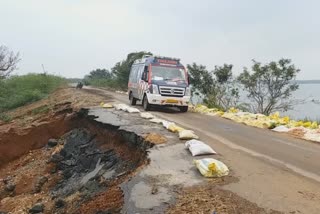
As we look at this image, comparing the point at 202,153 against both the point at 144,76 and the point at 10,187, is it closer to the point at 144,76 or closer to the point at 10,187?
the point at 10,187

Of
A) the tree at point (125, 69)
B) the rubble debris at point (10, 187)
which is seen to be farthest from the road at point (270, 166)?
the tree at point (125, 69)

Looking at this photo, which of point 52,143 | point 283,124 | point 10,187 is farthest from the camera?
point 52,143

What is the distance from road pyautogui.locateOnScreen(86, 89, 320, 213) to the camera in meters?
5.70

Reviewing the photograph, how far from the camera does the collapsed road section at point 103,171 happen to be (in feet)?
19.2

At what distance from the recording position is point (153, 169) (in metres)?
7.34

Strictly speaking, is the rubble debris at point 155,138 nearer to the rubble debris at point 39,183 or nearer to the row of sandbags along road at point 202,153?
the row of sandbags along road at point 202,153

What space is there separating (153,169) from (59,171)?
5798mm

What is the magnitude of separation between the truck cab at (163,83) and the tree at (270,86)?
1021 cm

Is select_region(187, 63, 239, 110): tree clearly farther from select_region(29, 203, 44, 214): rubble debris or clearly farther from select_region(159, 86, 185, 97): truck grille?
select_region(29, 203, 44, 214): rubble debris

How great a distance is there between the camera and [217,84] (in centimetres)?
2909

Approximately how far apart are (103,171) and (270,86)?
1931cm

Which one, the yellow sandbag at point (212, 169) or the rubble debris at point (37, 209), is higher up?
the yellow sandbag at point (212, 169)

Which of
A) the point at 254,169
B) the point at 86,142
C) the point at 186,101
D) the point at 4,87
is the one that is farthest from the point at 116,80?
the point at 254,169

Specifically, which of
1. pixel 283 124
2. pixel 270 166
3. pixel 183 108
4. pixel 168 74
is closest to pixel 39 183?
pixel 270 166
